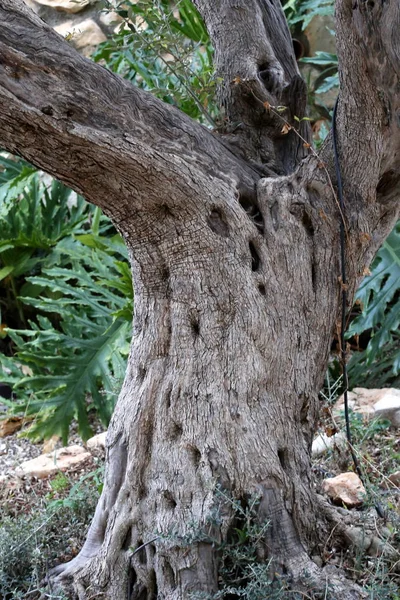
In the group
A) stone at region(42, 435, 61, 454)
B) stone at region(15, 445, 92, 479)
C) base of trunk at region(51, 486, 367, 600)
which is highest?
base of trunk at region(51, 486, 367, 600)

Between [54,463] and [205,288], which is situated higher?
[205,288]

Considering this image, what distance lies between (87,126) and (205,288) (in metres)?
0.62

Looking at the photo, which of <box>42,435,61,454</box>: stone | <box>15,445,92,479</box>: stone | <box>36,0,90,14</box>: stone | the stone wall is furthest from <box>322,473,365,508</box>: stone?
<box>36,0,90,14</box>: stone

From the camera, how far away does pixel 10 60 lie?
1.64m

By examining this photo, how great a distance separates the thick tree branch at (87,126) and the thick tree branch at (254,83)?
19.0 inches

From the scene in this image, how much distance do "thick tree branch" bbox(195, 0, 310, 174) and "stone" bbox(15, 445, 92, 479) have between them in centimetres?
210

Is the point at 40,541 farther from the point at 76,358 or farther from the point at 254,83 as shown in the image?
the point at 76,358

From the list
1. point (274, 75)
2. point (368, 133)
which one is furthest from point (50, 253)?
point (368, 133)

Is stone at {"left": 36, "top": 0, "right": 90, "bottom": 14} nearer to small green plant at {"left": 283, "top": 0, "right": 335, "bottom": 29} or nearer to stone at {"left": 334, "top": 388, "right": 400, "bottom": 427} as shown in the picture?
small green plant at {"left": 283, "top": 0, "right": 335, "bottom": 29}

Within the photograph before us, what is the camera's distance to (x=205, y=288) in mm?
2016

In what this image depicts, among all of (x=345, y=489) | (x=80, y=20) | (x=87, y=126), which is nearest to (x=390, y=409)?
(x=345, y=489)

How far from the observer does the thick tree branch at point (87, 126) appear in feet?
5.47

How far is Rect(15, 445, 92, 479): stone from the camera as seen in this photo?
3.58 meters

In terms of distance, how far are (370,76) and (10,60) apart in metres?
1.08
